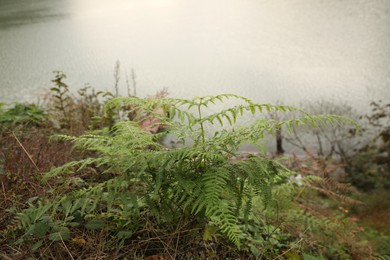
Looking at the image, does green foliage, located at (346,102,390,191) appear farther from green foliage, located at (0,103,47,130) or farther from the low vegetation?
green foliage, located at (0,103,47,130)

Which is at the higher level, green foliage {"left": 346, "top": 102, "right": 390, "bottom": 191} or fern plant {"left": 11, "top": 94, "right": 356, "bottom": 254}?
fern plant {"left": 11, "top": 94, "right": 356, "bottom": 254}

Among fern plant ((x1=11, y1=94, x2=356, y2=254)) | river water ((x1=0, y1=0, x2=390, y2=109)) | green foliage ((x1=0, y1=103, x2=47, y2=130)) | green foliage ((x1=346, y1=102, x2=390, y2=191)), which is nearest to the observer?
fern plant ((x1=11, y1=94, x2=356, y2=254))

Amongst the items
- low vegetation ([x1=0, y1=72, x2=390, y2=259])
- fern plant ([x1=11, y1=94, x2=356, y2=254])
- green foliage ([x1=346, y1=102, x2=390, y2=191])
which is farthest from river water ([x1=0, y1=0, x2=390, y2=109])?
fern plant ([x1=11, y1=94, x2=356, y2=254])

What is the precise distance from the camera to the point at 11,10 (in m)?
10.8

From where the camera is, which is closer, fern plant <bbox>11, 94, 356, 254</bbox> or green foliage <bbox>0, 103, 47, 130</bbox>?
fern plant <bbox>11, 94, 356, 254</bbox>

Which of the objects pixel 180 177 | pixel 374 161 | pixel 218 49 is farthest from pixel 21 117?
pixel 218 49

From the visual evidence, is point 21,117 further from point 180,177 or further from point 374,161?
point 374,161

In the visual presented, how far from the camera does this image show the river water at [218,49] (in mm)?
5000

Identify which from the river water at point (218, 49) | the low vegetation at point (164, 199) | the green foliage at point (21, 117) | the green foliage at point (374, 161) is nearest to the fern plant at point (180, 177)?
the low vegetation at point (164, 199)

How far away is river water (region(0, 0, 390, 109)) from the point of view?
500cm

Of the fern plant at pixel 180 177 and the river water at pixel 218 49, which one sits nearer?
the fern plant at pixel 180 177

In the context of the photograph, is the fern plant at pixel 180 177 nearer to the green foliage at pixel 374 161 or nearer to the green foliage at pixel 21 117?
the green foliage at pixel 21 117

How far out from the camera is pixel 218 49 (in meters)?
6.30

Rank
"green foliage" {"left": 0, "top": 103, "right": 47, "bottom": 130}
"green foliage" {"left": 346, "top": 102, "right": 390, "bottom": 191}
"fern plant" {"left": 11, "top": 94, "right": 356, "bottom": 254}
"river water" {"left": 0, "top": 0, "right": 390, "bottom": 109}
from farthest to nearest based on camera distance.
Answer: "river water" {"left": 0, "top": 0, "right": 390, "bottom": 109} < "green foliage" {"left": 346, "top": 102, "right": 390, "bottom": 191} < "green foliage" {"left": 0, "top": 103, "right": 47, "bottom": 130} < "fern plant" {"left": 11, "top": 94, "right": 356, "bottom": 254}
